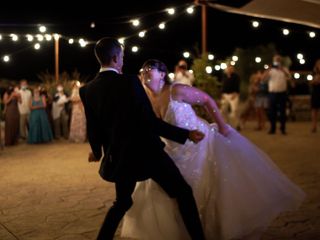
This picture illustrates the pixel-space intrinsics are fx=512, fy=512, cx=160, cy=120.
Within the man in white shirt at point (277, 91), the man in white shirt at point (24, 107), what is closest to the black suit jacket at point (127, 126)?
the man in white shirt at point (277, 91)

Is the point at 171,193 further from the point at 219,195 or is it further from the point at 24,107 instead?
the point at 24,107

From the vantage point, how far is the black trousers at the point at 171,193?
388 cm

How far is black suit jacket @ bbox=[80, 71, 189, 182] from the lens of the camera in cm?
373

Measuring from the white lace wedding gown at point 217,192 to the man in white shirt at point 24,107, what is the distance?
372 inches

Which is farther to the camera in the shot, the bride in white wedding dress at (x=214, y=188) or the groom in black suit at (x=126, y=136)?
the bride in white wedding dress at (x=214, y=188)

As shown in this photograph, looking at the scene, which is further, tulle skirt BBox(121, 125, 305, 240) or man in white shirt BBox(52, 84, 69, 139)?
man in white shirt BBox(52, 84, 69, 139)

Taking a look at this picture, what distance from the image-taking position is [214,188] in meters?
4.40

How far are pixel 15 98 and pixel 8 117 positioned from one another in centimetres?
50

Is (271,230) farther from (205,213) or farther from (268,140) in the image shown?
(268,140)

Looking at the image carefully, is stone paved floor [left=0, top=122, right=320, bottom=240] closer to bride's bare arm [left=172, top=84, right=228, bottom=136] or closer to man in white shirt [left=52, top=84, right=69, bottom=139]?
bride's bare arm [left=172, top=84, right=228, bottom=136]

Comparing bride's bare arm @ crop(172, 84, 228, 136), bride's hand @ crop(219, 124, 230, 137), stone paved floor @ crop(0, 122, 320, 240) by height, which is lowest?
stone paved floor @ crop(0, 122, 320, 240)

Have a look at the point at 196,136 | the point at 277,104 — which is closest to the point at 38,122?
the point at 277,104

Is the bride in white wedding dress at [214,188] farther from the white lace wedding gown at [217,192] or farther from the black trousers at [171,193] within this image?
the black trousers at [171,193]

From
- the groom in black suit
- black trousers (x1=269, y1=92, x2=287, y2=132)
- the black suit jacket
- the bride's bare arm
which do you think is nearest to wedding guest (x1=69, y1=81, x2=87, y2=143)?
black trousers (x1=269, y1=92, x2=287, y2=132)
